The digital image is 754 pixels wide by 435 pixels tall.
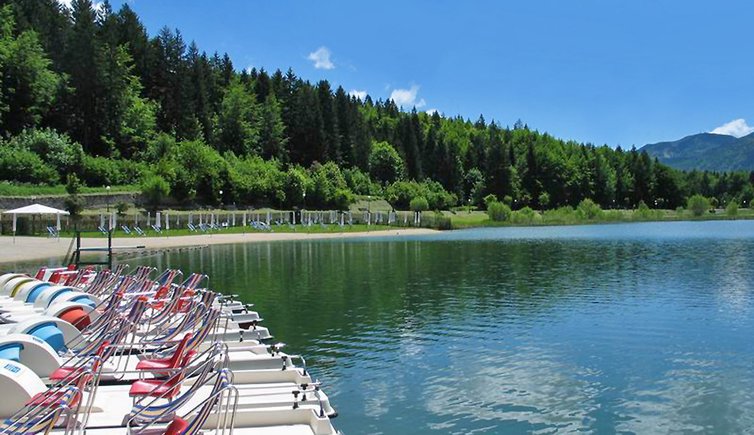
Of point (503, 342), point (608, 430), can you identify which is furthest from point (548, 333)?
point (608, 430)

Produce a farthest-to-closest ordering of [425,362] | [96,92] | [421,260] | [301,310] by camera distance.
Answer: [96,92] < [421,260] < [301,310] < [425,362]

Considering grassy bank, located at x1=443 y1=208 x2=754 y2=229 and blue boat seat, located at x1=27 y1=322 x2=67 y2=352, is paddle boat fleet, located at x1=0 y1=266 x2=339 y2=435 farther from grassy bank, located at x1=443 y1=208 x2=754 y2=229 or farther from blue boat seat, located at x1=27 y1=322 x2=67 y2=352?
grassy bank, located at x1=443 y1=208 x2=754 y2=229

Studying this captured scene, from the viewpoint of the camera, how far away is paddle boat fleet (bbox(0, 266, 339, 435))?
7.99 metres

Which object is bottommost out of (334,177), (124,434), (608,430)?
(608,430)

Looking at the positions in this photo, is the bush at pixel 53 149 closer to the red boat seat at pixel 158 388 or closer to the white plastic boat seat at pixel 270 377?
the white plastic boat seat at pixel 270 377

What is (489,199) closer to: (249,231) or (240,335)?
(249,231)

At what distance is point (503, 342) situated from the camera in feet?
60.2

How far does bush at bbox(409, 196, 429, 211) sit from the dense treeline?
10.6 feet

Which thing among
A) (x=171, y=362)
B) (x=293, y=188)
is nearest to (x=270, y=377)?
(x=171, y=362)

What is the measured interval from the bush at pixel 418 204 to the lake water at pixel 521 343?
86.9 m

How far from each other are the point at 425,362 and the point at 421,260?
95.2 feet

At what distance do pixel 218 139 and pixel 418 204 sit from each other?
37924 millimetres

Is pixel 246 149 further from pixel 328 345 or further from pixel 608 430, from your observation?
pixel 608 430

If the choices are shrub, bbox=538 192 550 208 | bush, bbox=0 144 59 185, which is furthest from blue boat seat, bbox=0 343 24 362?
shrub, bbox=538 192 550 208
